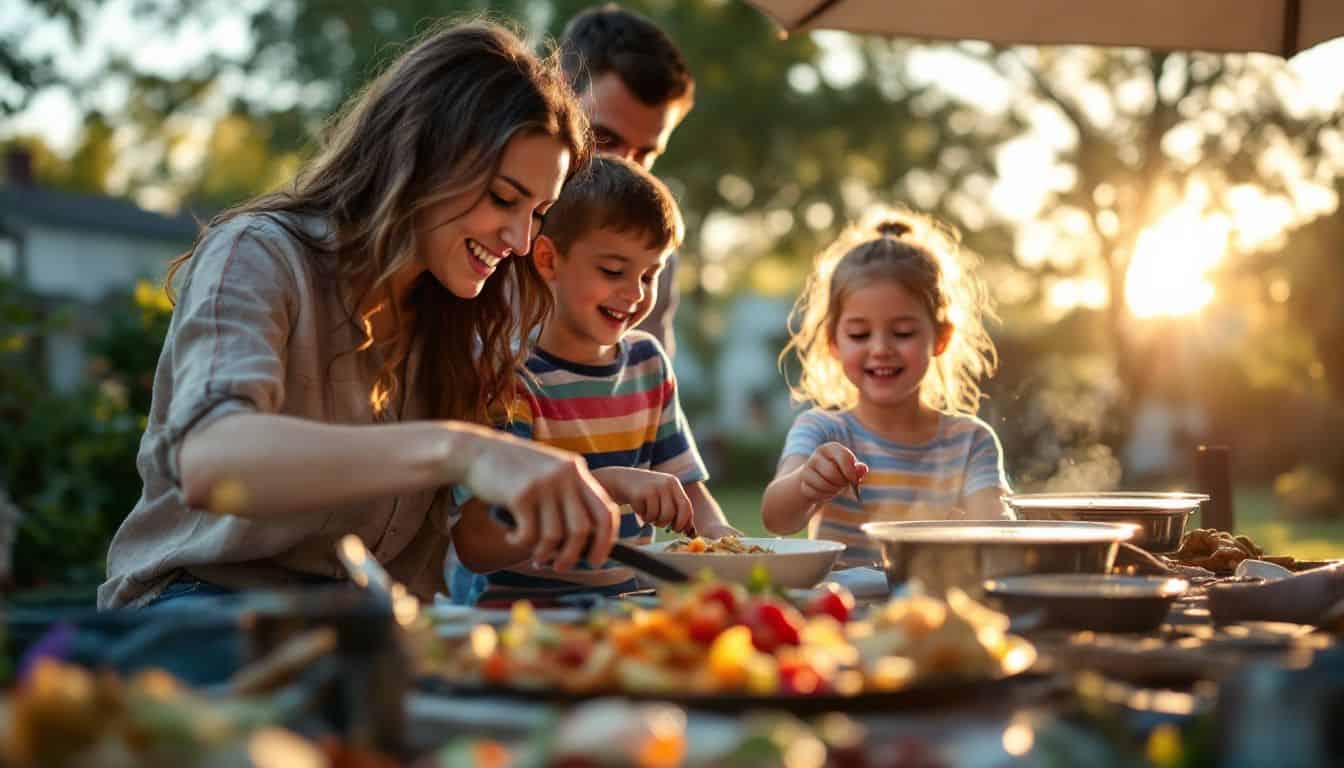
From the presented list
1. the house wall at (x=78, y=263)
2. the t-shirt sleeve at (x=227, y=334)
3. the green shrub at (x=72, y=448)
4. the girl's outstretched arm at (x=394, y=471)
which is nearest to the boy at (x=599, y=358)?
the t-shirt sleeve at (x=227, y=334)

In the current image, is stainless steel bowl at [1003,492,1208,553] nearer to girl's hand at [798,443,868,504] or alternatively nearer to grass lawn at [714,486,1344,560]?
girl's hand at [798,443,868,504]

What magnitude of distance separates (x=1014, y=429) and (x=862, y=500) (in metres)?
1.45

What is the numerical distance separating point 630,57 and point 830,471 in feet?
5.77

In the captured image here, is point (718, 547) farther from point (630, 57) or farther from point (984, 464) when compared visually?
point (630, 57)

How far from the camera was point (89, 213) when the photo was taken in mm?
24547

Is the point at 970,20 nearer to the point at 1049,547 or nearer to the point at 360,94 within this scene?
the point at 360,94

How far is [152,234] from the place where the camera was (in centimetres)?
2531

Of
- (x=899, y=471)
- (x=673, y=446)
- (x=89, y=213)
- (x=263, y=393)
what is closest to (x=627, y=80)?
(x=673, y=446)

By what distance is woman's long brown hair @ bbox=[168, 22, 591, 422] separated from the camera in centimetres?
227

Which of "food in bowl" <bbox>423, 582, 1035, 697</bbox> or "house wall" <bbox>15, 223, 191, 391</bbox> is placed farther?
"house wall" <bbox>15, 223, 191, 391</bbox>

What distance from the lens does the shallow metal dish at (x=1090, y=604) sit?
1552mm

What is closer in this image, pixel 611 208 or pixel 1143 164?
pixel 611 208

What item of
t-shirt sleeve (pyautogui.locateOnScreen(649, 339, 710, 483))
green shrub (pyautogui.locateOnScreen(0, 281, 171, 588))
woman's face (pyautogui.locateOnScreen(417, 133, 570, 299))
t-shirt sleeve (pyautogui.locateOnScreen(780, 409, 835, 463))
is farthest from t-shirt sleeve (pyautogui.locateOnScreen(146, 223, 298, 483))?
green shrub (pyautogui.locateOnScreen(0, 281, 171, 588))

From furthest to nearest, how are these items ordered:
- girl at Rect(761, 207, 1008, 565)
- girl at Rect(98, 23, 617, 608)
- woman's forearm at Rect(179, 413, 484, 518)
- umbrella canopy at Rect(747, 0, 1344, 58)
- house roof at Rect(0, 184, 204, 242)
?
house roof at Rect(0, 184, 204, 242) < girl at Rect(761, 207, 1008, 565) < umbrella canopy at Rect(747, 0, 1344, 58) < girl at Rect(98, 23, 617, 608) < woman's forearm at Rect(179, 413, 484, 518)
